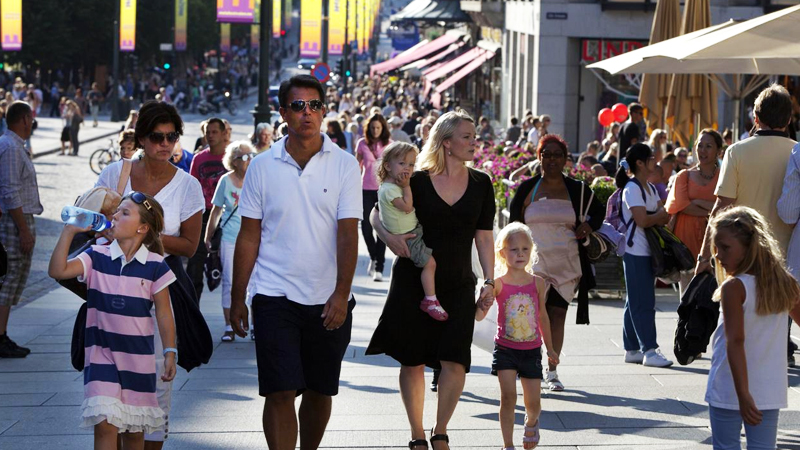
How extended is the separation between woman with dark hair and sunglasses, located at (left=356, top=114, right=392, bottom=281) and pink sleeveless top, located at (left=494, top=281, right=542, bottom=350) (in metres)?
7.33

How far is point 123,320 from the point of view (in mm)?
5590

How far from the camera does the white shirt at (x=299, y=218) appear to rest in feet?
19.0

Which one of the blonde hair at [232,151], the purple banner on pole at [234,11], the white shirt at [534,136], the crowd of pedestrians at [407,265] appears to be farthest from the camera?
the purple banner on pole at [234,11]

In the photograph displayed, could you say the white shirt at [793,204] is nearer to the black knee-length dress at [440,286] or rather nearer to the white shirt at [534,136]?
the black knee-length dress at [440,286]

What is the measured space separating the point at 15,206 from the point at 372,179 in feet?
17.5

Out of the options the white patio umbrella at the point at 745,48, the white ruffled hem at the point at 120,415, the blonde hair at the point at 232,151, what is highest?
the white patio umbrella at the point at 745,48

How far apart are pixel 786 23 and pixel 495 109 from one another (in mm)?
34730

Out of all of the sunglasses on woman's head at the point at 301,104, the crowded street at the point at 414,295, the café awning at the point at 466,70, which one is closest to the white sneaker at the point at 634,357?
the crowded street at the point at 414,295

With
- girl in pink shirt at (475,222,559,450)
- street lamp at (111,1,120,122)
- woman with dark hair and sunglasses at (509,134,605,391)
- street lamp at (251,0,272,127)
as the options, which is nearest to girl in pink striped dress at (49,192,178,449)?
girl in pink shirt at (475,222,559,450)

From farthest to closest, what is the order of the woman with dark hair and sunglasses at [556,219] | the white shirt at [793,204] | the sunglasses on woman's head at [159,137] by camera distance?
1. the woman with dark hair and sunglasses at [556,219]
2. the white shirt at [793,204]
3. the sunglasses on woman's head at [159,137]

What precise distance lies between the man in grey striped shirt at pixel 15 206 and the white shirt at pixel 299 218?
4479 mm

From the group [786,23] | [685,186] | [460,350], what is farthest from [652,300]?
[460,350]

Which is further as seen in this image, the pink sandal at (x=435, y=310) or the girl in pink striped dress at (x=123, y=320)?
the pink sandal at (x=435, y=310)

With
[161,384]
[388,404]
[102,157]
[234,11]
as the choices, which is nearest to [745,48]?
[388,404]
